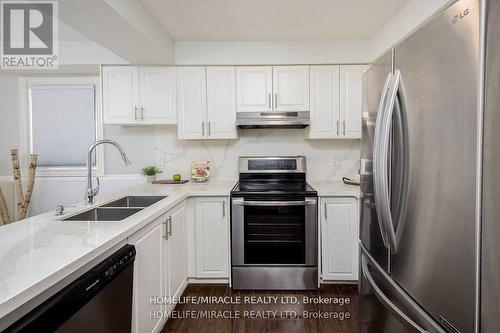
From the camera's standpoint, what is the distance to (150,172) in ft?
10.4

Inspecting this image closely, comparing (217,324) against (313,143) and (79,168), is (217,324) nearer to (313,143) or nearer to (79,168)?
(313,143)

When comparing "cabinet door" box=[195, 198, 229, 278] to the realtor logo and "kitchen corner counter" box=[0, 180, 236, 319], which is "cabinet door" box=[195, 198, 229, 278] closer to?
"kitchen corner counter" box=[0, 180, 236, 319]

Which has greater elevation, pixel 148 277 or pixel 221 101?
pixel 221 101

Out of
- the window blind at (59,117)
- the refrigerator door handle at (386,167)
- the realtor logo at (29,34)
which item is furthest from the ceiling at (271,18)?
the refrigerator door handle at (386,167)

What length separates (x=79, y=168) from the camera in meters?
3.28

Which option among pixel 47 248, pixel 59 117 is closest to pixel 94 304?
pixel 47 248

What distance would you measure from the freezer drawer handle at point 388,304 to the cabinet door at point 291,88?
1.85m

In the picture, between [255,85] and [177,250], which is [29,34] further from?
[177,250]

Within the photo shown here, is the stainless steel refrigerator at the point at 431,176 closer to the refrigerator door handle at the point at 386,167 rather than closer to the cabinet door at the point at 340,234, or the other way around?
the refrigerator door handle at the point at 386,167

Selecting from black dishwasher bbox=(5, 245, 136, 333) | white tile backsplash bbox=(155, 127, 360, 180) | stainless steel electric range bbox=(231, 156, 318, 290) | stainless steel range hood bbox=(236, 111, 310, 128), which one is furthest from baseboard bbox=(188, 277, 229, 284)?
stainless steel range hood bbox=(236, 111, 310, 128)

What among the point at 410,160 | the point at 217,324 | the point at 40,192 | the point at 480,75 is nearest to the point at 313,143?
the point at 217,324

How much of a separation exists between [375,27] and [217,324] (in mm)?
2881

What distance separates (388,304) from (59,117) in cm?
365

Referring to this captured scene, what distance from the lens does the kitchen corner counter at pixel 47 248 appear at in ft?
2.72
